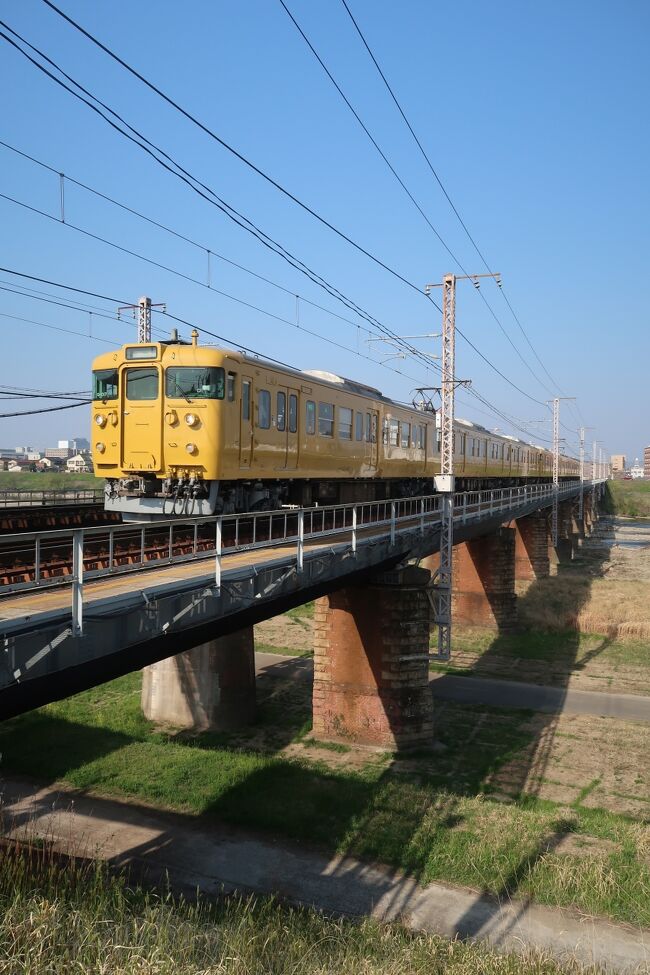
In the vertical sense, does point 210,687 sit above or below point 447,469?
below

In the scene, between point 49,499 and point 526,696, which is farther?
point 526,696

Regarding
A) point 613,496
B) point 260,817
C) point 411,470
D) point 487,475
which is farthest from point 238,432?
point 613,496

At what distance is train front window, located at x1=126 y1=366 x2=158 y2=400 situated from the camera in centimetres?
1272

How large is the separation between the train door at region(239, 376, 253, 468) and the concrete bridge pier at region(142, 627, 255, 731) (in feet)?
26.1

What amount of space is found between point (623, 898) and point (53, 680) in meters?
9.00

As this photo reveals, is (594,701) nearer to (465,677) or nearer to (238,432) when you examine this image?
(465,677)

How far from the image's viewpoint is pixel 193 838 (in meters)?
13.7

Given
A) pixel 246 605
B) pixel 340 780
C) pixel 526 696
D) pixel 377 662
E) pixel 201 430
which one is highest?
pixel 201 430

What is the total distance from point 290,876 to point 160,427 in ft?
24.8

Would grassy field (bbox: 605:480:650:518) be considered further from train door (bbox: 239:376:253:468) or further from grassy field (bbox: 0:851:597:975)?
grassy field (bbox: 0:851:597:975)

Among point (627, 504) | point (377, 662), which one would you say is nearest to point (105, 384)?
point (377, 662)

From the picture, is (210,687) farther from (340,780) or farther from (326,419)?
(326,419)

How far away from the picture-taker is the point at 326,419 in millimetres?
16609

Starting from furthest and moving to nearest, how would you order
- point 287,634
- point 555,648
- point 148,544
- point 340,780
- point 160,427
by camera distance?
point 287,634
point 555,648
point 340,780
point 160,427
point 148,544
